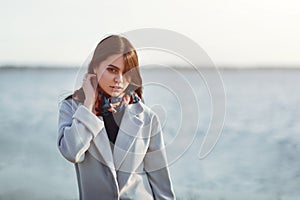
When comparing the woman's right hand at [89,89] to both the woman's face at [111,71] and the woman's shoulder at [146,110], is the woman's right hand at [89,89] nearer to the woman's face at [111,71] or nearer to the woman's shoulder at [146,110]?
the woman's face at [111,71]

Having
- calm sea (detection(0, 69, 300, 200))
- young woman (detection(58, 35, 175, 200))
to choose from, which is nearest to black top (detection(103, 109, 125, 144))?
young woman (detection(58, 35, 175, 200))

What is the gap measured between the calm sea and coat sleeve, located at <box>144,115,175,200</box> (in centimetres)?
4

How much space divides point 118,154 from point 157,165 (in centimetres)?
10

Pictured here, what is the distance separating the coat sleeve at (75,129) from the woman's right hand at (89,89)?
0.01 m

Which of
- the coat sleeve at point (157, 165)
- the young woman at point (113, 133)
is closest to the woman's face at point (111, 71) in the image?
the young woman at point (113, 133)

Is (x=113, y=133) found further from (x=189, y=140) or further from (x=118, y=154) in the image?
(x=189, y=140)

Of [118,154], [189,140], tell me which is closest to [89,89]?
[118,154]

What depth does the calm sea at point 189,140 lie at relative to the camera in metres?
1.57

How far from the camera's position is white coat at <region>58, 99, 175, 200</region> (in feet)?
3.76

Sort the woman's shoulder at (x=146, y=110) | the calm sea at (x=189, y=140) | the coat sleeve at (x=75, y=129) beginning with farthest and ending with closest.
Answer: the calm sea at (x=189, y=140) < the woman's shoulder at (x=146, y=110) < the coat sleeve at (x=75, y=129)

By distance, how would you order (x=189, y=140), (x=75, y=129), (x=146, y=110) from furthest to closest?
1. (x=189, y=140)
2. (x=146, y=110)
3. (x=75, y=129)

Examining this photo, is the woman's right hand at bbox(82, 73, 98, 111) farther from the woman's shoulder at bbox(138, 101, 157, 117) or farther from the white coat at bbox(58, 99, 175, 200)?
the woman's shoulder at bbox(138, 101, 157, 117)

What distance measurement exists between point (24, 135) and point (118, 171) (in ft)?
6.89

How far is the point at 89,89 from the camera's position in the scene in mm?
1151
